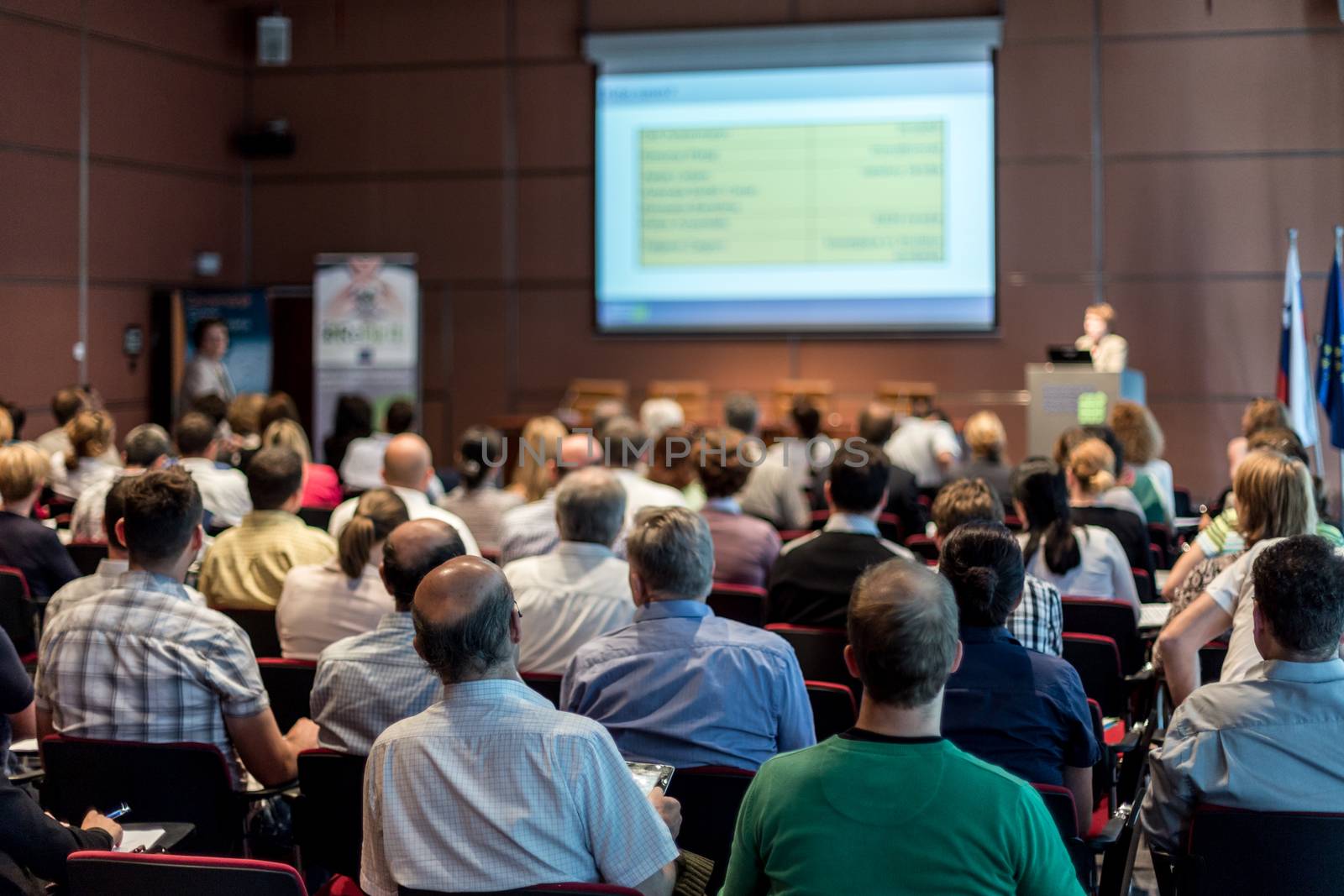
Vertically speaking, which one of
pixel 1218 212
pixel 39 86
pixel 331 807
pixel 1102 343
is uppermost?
pixel 39 86

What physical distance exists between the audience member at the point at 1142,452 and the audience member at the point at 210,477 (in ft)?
13.4

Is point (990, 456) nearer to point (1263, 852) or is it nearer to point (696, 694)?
point (696, 694)

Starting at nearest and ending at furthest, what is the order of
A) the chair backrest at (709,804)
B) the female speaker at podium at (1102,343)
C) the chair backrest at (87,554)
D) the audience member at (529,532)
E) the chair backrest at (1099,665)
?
the chair backrest at (709,804)
the chair backrest at (1099,665)
the audience member at (529,532)
the chair backrest at (87,554)
the female speaker at podium at (1102,343)

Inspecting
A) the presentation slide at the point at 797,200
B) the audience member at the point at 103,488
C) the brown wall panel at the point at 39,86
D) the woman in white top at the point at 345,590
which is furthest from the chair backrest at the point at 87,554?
the presentation slide at the point at 797,200

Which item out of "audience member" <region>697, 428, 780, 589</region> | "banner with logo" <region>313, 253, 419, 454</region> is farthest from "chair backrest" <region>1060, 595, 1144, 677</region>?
"banner with logo" <region>313, 253, 419, 454</region>

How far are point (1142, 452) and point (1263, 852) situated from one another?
4312 millimetres

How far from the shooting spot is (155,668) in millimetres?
3047

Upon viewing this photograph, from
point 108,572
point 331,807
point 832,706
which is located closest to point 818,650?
point 832,706

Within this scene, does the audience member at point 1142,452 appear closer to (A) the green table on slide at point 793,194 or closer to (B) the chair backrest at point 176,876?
(A) the green table on slide at point 793,194

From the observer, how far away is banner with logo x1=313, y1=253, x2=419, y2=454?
34.8 feet

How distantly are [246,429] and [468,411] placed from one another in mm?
3563

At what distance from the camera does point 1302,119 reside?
9703 millimetres

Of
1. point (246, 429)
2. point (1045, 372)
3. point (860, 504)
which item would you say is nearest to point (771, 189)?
point (1045, 372)

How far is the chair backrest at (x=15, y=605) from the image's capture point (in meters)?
4.65
